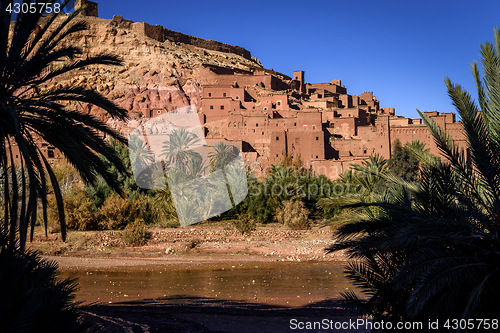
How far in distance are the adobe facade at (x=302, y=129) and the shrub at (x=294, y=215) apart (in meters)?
11.0

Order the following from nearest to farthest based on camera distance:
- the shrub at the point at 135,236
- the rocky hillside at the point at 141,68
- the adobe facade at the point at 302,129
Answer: the shrub at the point at 135,236 → the adobe facade at the point at 302,129 → the rocky hillside at the point at 141,68

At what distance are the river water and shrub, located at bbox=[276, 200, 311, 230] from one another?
3797 millimetres

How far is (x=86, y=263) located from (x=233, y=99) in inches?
959

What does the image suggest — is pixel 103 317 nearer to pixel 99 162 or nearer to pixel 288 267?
pixel 99 162

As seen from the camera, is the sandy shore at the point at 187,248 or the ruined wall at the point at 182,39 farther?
the ruined wall at the point at 182,39

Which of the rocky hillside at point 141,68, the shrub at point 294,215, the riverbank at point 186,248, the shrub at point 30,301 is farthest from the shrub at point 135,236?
the rocky hillside at point 141,68

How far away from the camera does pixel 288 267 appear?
13.9 meters

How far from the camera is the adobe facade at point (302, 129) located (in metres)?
30.8

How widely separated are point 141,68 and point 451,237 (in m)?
48.5

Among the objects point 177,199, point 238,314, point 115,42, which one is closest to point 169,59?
point 115,42

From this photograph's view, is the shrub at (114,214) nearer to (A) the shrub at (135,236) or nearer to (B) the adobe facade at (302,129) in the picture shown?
(A) the shrub at (135,236)

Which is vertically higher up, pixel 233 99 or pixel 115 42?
pixel 115 42

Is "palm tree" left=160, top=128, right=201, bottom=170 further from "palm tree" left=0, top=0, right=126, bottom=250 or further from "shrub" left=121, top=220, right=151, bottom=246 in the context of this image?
"palm tree" left=0, top=0, right=126, bottom=250

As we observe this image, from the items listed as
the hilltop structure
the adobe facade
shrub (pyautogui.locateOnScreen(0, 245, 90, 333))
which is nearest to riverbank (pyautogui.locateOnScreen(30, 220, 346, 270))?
the hilltop structure
